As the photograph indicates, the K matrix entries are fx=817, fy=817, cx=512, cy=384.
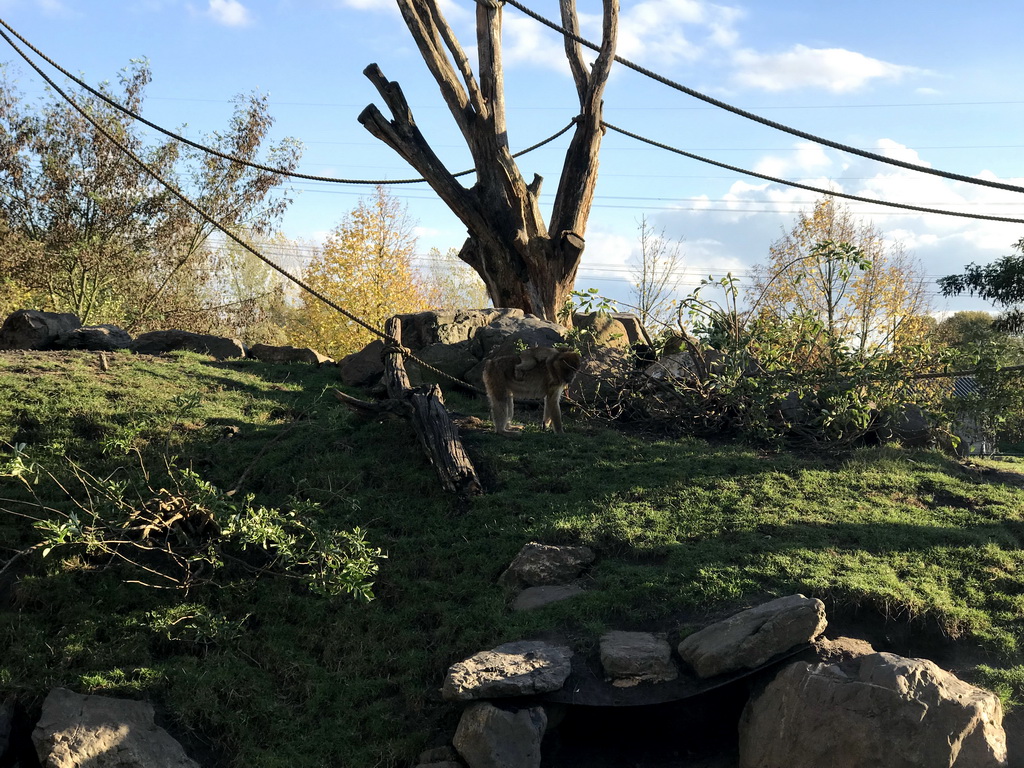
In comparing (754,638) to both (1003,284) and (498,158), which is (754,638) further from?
(1003,284)

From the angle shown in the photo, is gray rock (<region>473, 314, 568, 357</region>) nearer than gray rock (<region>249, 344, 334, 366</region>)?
Yes

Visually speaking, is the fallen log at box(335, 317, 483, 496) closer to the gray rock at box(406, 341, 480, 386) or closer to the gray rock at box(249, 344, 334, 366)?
the gray rock at box(406, 341, 480, 386)

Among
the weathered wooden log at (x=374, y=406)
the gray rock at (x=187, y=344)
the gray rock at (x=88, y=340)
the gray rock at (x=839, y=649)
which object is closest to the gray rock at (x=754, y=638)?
the gray rock at (x=839, y=649)

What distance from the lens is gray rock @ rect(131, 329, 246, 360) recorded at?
561 inches

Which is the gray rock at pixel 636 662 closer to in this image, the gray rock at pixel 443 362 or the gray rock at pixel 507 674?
the gray rock at pixel 507 674

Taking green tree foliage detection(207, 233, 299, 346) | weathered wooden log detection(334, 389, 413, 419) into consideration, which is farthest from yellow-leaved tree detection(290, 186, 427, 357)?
weathered wooden log detection(334, 389, 413, 419)

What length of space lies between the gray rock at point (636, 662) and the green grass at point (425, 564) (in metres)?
0.40

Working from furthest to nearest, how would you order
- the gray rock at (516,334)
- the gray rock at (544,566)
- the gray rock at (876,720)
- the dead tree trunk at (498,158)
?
the dead tree trunk at (498,158), the gray rock at (516,334), the gray rock at (544,566), the gray rock at (876,720)

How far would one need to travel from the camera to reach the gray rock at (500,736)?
18.8 feet

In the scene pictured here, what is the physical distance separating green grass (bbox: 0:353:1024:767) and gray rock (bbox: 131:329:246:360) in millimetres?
3557

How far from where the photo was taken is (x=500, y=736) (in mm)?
5805

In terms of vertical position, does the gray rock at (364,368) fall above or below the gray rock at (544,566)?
above

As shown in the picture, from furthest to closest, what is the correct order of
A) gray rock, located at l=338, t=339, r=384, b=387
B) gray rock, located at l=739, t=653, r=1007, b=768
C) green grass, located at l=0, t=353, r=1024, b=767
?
gray rock, located at l=338, t=339, r=384, b=387, green grass, located at l=0, t=353, r=1024, b=767, gray rock, located at l=739, t=653, r=1007, b=768

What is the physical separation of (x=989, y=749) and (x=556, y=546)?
368 cm
